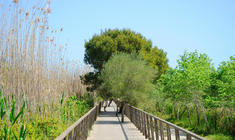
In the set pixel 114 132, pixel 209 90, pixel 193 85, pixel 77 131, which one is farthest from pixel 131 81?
pixel 77 131

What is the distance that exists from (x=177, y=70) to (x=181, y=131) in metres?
13.9

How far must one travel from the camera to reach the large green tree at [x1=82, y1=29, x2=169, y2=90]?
2994cm

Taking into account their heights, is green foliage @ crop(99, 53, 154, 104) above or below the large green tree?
below

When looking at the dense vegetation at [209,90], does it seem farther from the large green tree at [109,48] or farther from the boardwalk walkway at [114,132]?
the large green tree at [109,48]

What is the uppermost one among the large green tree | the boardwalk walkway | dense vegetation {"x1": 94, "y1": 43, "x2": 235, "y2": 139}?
the large green tree

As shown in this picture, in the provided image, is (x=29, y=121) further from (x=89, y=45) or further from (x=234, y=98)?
(x=89, y=45)

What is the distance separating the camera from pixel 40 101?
32.2ft

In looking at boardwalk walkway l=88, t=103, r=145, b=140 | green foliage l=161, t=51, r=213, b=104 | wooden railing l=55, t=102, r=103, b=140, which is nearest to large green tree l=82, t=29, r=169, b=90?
green foliage l=161, t=51, r=213, b=104

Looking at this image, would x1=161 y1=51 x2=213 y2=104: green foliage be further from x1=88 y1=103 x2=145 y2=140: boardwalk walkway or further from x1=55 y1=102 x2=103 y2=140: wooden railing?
x1=55 y1=102 x2=103 y2=140: wooden railing

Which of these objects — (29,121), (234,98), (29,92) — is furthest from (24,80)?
(234,98)

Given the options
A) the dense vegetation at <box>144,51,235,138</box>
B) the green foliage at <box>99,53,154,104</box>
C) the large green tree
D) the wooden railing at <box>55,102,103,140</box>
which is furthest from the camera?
the large green tree

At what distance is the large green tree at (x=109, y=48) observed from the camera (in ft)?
98.2

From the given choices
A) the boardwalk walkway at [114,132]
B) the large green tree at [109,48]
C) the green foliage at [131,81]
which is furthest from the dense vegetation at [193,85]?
the large green tree at [109,48]

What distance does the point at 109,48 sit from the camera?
97.5 feet
